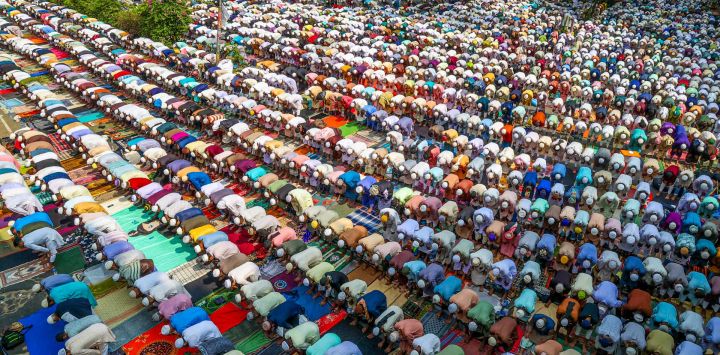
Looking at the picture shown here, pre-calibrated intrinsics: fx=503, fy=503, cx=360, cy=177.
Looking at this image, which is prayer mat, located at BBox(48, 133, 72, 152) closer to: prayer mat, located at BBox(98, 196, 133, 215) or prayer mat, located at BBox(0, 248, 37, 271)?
prayer mat, located at BBox(98, 196, 133, 215)

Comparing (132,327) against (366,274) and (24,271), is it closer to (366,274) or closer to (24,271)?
(24,271)

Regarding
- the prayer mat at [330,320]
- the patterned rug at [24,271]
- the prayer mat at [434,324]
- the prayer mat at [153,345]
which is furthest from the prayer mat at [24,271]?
the prayer mat at [434,324]

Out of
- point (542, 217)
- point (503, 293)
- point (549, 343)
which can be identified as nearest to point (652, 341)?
point (549, 343)

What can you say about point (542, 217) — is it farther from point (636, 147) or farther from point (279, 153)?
point (279, 153)

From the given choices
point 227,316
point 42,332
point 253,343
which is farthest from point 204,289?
point 42,332

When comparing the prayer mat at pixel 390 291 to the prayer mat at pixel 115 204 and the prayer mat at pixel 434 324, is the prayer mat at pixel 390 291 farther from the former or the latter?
the prayer mat at pixel 115 204
